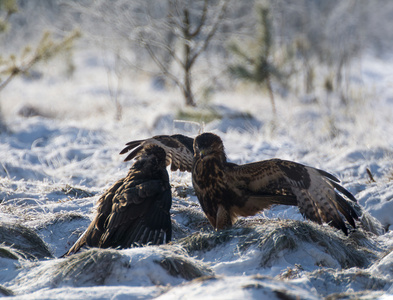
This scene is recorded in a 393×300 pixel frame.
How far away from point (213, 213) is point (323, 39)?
2729 centimetres

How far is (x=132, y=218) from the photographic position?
3.98 meters

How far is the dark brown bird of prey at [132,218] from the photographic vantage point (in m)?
3.93

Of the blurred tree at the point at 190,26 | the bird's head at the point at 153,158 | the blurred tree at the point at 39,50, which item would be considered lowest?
the bird's head at the point at 153,158

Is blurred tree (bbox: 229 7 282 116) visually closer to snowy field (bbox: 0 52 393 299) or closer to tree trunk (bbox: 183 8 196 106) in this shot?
tree trunk (bbox: 183 8 196 106)

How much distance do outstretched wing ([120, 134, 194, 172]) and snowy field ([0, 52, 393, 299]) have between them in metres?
0.44

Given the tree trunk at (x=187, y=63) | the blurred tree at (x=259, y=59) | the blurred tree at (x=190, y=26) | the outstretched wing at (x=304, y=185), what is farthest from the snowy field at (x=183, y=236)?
the blurred tree at (x=259, y=59)

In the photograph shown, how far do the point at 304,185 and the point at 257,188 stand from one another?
39 centimetres

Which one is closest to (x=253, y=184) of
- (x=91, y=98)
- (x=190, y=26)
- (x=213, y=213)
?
(x=213, y=213)

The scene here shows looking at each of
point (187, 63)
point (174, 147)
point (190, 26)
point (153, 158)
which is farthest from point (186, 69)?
point (153, 158)

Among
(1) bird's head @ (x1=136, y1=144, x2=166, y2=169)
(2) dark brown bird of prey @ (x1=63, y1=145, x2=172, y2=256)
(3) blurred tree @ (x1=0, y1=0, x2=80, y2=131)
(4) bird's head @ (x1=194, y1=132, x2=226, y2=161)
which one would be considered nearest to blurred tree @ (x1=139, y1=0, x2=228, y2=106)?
(3) blurred tree @ (x1=0, y1=0, x2=80, y2=131)

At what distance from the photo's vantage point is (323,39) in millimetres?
29766

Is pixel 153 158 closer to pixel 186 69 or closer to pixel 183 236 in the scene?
pixel 183 236

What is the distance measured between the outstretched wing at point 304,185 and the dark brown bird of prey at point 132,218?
65 centimetres

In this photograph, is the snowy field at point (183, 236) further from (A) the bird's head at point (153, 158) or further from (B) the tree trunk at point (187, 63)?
(B) the tree trunk at point (187, 63)
